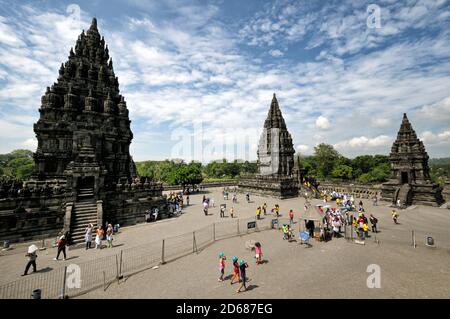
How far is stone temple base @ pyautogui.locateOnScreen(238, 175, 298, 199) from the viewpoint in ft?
103

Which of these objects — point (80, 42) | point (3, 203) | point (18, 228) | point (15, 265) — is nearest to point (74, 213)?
point (18, 228)

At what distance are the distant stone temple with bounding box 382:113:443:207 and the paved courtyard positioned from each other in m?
11.9

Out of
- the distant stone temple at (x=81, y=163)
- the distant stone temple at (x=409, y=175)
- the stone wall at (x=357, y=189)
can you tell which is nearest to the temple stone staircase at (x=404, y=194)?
the distant stone temple at (x=409, y=175)

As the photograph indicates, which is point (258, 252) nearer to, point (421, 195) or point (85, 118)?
point (85, 118)

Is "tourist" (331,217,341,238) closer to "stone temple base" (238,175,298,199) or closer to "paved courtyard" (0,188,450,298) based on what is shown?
"paved courtyard" (0,188,450,298)

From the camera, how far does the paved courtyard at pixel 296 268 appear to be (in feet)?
25.6

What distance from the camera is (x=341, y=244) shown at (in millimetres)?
12852

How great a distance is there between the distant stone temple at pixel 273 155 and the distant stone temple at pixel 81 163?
19701 millimetres

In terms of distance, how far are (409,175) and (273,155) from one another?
1934 cm

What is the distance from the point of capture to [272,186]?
107 ft

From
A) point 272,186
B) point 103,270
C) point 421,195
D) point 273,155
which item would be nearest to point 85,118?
point 103,270

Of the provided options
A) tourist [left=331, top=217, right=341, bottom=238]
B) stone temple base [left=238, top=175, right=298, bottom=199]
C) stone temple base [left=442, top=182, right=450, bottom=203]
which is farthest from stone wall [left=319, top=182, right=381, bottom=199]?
tourist [left=331, top=217, right=341, bottom=238]

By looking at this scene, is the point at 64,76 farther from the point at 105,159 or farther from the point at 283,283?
the point at 283,283

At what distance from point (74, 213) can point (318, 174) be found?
65.4m
